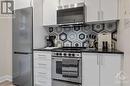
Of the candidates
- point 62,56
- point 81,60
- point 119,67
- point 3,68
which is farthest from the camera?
point 3,68

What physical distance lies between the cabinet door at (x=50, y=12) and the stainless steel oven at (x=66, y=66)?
2.89 ft

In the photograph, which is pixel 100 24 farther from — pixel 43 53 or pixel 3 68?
pixel 3 68

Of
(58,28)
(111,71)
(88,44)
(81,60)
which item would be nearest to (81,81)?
(81,60)

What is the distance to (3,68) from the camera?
4199 mm

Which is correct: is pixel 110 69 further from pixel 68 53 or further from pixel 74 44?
pixel 74 44

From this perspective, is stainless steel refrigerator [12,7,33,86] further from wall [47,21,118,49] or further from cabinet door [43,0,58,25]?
wall [47,21,118,49]

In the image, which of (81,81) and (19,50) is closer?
(81,81)

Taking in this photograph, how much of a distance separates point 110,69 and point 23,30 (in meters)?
2.20

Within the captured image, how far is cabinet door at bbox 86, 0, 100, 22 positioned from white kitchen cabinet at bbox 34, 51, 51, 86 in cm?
117

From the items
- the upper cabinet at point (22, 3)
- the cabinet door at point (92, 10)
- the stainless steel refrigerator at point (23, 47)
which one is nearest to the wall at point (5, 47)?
the stainless steel refrigerator at point (23, 47)

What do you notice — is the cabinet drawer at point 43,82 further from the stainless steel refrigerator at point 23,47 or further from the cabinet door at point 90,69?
the cabinet door at point 90,69

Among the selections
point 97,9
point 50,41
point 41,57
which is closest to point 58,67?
point 41,57

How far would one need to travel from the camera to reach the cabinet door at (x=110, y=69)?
2.48 meters

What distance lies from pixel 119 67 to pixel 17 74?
8.10 feet
